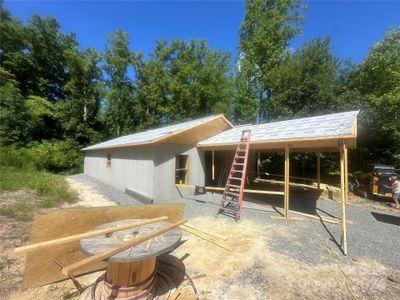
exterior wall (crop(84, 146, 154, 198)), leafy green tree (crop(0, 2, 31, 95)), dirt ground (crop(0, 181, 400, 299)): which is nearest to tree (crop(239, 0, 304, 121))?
exterior wall (crop(84, 146, 154, 198))

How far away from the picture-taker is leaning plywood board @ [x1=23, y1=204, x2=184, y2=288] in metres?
3.38

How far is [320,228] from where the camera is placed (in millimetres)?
6324

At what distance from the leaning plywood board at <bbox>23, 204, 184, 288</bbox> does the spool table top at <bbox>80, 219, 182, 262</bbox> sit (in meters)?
0.75

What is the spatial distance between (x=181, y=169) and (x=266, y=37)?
18.8m

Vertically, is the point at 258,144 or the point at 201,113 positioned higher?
the point at 201,113

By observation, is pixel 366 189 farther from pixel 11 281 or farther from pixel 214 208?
pixel 11 281

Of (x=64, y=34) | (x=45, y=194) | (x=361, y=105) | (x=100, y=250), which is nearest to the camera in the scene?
(x=100, y=250)

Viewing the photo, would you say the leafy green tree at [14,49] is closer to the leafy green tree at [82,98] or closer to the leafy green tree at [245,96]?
the leafy green tree at [82,98]

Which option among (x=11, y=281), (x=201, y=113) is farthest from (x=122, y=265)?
(x=201, y=113)

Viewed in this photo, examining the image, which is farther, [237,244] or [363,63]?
[363,63]

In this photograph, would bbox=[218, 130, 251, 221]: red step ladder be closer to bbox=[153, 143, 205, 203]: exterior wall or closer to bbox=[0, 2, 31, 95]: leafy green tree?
bbox=[153, 143, 205, 203]: exterior wall

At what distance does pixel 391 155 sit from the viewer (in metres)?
13.6

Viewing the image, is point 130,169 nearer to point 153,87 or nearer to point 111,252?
point 111,252

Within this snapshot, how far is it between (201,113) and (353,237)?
21.8 metres
